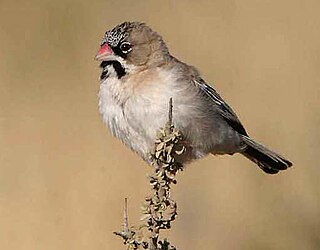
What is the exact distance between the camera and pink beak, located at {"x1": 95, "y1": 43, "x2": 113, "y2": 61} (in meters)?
3.47

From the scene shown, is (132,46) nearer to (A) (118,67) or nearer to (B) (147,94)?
(A) (118,67)

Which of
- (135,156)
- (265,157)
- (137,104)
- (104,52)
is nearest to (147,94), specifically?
(137,104)

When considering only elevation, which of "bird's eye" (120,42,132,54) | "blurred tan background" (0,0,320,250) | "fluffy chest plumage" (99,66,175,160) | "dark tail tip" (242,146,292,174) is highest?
"blurred tan background" (0,0,320,250)

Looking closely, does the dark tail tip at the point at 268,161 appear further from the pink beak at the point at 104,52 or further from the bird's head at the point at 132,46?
the pink beak at the point at 104,52

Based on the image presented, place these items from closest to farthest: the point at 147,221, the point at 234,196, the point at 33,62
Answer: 1. the point at 147,221
2. the point at 234,196
3. the point at 33,62

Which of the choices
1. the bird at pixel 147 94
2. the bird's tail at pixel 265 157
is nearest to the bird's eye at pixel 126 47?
the bird at pixel 147 94

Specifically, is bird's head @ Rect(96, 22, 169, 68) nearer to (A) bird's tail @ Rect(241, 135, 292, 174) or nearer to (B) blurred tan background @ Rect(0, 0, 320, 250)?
(A) bird's tail @ Rect(241, 135, 292, 174)

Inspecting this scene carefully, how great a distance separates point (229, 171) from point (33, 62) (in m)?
0.86

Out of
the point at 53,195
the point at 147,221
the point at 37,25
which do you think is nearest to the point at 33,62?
the point at 37,25

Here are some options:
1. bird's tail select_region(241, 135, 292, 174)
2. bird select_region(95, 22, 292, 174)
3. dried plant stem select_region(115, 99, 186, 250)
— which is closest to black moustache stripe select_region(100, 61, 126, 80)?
bird select_region(95, 22, 292, 174)

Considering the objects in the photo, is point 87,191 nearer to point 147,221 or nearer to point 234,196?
point 234,196

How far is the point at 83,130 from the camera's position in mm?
4648

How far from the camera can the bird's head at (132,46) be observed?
3521 mm

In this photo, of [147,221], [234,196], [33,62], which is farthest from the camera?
[33,62]
